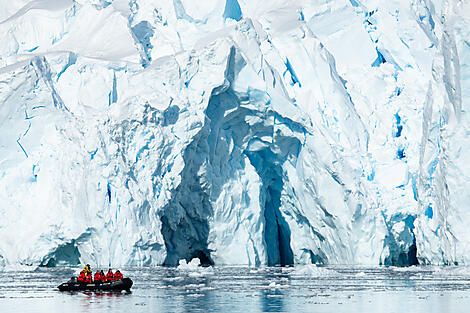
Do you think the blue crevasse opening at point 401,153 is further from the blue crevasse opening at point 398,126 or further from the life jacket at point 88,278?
the life jacket at point 88,278

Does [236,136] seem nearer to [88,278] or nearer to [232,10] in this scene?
[232,10]

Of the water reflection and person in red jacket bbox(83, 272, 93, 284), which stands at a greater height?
person in red jacket bbox(83, 272, 93, 284)

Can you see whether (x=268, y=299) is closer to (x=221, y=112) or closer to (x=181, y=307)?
(x=181, y=307)

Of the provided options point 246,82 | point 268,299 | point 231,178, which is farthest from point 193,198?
point 268,299

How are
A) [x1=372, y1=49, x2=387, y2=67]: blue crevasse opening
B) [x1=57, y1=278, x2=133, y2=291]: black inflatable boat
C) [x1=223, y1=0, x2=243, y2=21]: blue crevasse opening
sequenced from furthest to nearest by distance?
[x1=223, y1=0, x2=243, y2=21]: blue crevasse opening
[x1=372, y1=49, x2=387, y2=67]: blue crevasse opening
[x1=57, y1=278, x2=133, y2=291]: black inflatable boat

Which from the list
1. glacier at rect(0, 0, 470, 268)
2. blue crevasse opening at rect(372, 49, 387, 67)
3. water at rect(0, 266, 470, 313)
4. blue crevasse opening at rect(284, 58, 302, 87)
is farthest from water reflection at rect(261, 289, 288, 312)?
blue crevasse opening at rect(372, 49, 387, 67)

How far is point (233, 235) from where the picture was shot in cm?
3291

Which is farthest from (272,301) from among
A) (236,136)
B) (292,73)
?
(292,73)

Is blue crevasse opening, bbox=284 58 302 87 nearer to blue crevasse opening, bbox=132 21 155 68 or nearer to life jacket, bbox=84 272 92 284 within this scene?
blue crevasse opening, bbox=132 21 155 68

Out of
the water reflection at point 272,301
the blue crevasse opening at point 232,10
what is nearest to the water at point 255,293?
the water reflection at point 272,301

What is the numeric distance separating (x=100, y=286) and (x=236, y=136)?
46.8 feet

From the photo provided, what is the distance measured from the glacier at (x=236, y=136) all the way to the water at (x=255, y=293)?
3.52 metres

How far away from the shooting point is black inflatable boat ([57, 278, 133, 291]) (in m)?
19.7

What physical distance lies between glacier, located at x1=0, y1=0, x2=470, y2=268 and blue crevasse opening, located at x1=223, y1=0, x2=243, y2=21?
4.2 inches
